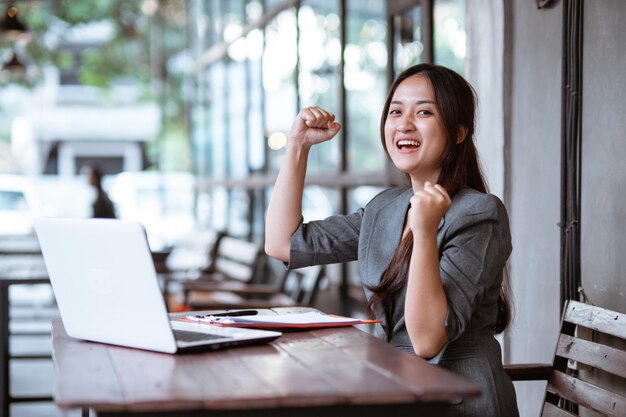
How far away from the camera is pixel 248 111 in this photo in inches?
380

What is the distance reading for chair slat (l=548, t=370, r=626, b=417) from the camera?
2500 mm

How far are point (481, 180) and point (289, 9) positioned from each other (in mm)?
5237

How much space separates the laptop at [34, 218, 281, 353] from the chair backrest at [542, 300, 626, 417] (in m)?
0.90

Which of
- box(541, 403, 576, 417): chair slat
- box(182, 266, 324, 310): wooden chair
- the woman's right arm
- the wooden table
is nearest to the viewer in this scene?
the wooden table

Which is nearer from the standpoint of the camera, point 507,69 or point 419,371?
point 419,371

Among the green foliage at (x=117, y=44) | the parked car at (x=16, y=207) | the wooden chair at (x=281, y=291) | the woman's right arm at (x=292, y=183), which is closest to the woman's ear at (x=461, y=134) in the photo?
the woman's right arm at (x=292, y=183)

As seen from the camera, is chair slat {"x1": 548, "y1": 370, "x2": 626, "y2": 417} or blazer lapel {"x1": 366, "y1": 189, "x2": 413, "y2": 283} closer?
chair slat {"x1": 548, "y1": 370, "x2": 626, "y2": 417}

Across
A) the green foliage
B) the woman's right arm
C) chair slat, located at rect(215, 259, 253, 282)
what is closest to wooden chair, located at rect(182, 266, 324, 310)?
chair slat, located at rect(215, 259, 253, 282)

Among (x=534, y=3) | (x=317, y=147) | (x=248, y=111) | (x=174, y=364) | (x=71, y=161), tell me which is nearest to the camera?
(x=174, y=364)

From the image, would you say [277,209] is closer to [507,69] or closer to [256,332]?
[256,332]

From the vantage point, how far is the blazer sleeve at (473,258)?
232 centimetres

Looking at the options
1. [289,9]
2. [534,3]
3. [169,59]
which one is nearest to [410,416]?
[534,3]

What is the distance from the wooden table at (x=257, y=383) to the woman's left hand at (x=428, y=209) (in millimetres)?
280

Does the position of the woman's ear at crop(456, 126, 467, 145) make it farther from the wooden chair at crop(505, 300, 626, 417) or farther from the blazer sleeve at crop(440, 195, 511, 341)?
the wooden chair at crop(505, 300, 626, 417)
